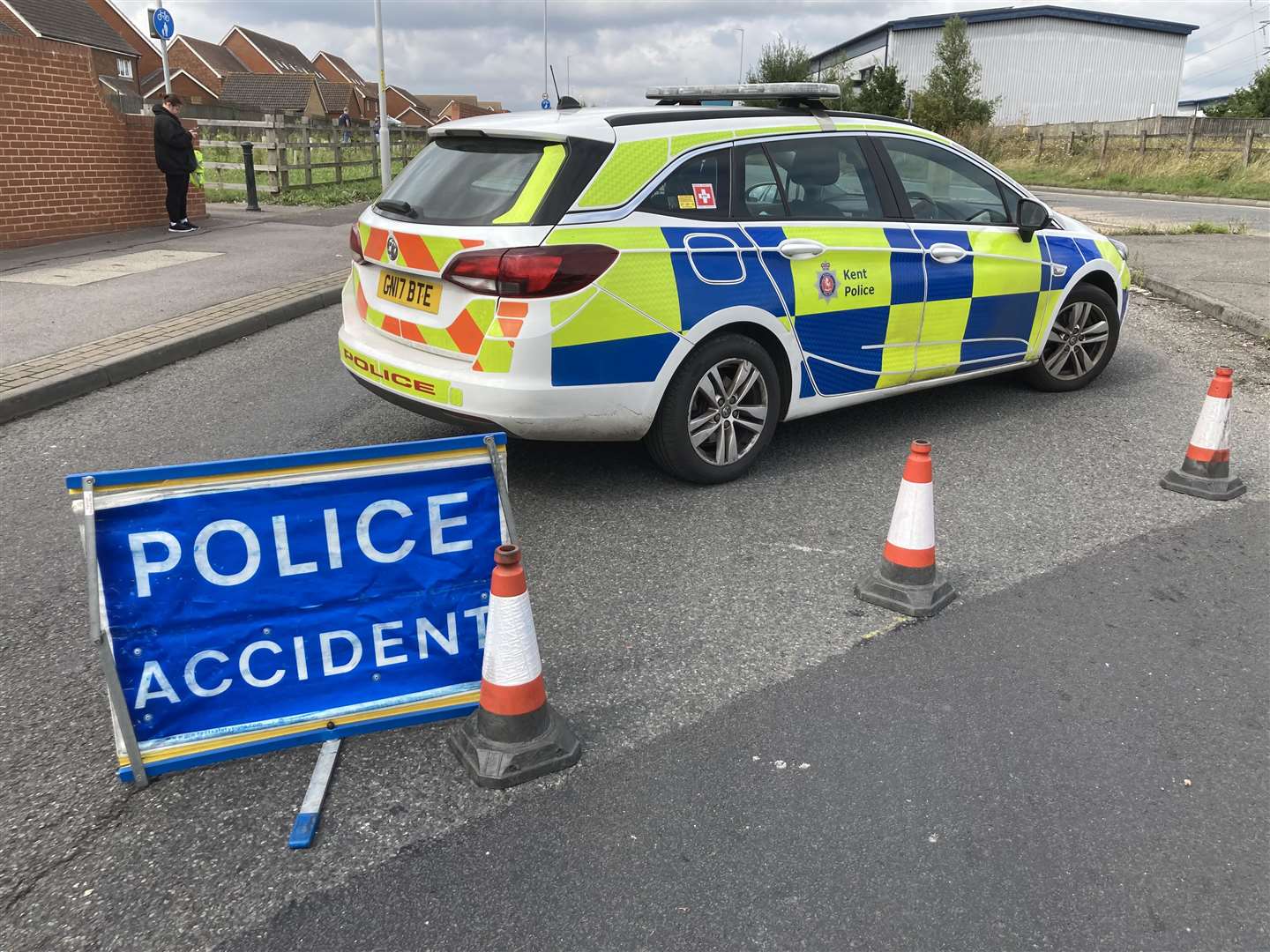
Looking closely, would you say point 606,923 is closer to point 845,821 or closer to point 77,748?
point 845,821

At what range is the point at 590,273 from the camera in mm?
4078

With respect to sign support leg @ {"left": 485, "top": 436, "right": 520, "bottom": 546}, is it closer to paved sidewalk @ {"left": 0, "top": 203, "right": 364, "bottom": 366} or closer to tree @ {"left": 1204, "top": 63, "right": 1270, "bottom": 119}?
paved sidewalk @ {"left": 0, "top": 203, "right": 364, "bottom": 366}

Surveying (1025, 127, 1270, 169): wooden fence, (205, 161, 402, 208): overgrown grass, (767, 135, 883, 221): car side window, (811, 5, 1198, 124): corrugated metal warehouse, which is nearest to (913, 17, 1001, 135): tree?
(1025, 127, 1270, 169): wooden fence

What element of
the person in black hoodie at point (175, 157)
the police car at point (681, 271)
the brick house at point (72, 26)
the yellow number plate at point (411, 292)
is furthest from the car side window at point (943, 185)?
the brick house at point (72, 26)

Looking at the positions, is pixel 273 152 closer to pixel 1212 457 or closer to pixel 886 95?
pixel 1212 457

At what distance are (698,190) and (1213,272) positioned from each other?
9327 millimetres

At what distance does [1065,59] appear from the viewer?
63594 millimetres

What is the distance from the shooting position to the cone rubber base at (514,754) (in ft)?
8.74

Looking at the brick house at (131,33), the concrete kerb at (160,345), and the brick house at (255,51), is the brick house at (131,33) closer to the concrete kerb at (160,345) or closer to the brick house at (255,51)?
the brick house at (255,51)

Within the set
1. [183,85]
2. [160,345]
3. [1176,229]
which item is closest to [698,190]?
[160,345]

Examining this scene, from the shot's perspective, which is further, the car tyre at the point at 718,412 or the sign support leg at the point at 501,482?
the car tyre at the point at 718,412

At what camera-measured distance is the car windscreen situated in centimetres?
421

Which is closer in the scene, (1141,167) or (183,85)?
(1141,167)

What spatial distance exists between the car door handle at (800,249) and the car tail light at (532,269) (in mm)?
988
